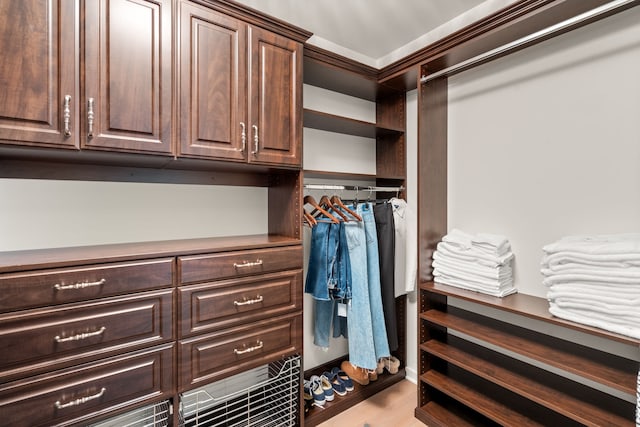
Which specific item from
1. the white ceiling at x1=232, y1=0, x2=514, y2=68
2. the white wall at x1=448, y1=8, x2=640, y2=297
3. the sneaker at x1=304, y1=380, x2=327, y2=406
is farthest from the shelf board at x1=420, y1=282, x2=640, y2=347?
the white ceiling at x1=232, y1=0, x2=514, y2=68

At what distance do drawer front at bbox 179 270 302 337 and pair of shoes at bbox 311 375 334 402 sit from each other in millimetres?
702

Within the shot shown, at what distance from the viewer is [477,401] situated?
1.69 meters

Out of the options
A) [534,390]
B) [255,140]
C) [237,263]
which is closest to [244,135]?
[255,140]

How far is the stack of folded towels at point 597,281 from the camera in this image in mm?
1215

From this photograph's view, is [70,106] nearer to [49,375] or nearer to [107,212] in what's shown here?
[107,212]

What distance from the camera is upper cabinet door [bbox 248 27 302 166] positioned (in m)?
1.57

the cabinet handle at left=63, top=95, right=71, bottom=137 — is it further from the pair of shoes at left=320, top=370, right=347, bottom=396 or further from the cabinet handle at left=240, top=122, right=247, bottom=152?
the pair of shoes at left=320, top=370, right=347, bottom=396

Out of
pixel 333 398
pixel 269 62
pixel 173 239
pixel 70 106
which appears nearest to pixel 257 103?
pixel 269 62

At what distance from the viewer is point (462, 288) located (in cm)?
185

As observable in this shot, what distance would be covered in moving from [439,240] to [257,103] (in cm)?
142

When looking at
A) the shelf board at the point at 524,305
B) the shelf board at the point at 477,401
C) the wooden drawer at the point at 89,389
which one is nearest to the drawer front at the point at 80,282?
the wooden drawer at the point at 89,389

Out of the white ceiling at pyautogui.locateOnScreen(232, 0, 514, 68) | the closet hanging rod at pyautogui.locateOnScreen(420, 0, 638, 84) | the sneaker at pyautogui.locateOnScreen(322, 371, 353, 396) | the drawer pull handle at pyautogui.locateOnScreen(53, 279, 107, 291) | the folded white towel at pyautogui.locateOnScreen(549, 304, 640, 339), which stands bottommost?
the sneaker at pyautogui.locateOnScreen(322, 371, 353, 396)

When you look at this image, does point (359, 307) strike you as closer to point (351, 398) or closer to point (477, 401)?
point (351, 398)

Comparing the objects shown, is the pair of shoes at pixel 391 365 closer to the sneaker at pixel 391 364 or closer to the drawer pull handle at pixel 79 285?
the sneaker at pixel 391 364
